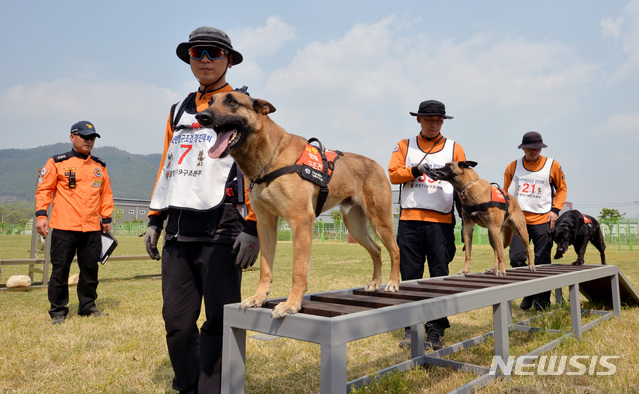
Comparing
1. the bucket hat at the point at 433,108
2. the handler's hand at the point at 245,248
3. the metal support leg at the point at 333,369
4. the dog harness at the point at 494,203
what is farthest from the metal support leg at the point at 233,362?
the dog harness at the point at 494,203

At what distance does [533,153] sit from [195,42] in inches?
A: 215

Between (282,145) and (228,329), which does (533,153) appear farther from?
(228,329)

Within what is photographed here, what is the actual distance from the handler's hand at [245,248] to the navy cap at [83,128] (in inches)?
180

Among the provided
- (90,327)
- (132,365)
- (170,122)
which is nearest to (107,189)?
(90,327)

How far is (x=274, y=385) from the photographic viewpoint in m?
3.55

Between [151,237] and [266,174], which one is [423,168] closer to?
[266,174]

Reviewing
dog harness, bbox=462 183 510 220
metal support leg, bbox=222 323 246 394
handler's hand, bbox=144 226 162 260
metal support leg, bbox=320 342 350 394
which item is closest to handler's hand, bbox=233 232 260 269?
metal support leg, bbox=222 323 246 394

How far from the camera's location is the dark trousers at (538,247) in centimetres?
648

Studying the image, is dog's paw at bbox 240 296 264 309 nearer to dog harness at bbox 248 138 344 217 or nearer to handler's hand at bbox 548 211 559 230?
dog harness at bbox 248 138 344 217

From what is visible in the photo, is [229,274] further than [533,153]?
No

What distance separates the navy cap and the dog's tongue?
4718 millimetres

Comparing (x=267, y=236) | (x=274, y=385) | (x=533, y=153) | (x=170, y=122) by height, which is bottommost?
(x=274, y=385)

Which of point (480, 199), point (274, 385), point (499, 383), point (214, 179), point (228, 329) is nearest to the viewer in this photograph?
point (228, 329)

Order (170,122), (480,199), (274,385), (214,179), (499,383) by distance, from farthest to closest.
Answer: (480,199) → (274,385) → (499,383) → (170,122) → (214,179)
